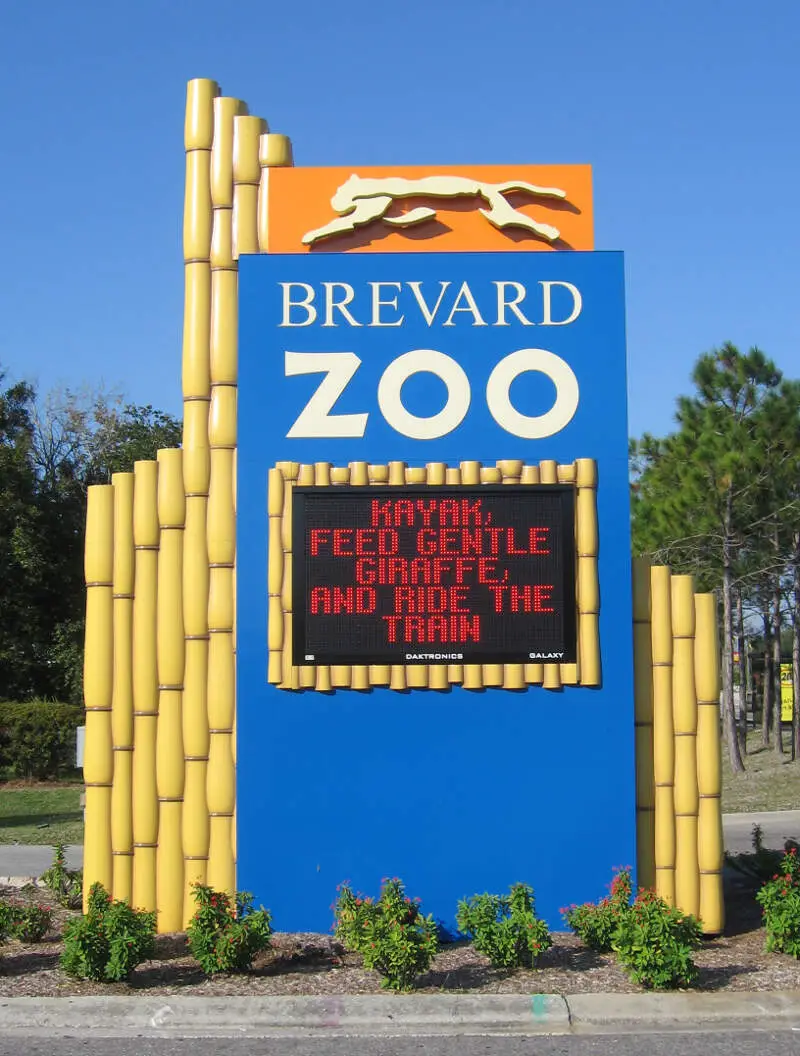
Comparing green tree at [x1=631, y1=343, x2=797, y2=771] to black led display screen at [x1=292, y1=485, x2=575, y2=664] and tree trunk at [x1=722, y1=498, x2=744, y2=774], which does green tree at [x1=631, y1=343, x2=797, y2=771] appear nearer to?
tree trunk at [x1=722, y1=498, x2=744, y2=774]

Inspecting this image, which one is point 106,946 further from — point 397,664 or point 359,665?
point 397,664

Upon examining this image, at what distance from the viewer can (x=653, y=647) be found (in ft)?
30.8

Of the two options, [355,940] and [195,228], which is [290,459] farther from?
[355,940]

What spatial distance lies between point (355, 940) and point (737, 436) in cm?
2163

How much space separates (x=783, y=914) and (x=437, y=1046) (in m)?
2.91

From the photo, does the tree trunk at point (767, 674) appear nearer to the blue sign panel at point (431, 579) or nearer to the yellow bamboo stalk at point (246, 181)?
the blue sign panel at point (431, 579)

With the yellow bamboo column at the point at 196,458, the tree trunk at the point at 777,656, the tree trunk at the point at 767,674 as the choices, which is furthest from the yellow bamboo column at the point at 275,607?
the tree trunk at the point at 767,674

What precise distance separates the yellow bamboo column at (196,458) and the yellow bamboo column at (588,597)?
2.89m

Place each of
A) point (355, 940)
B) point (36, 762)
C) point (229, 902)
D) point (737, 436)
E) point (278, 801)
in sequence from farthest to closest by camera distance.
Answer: point (737, 436) → point (36, 762) → point (278, 801) → point (229, 902) → point (355, 940)

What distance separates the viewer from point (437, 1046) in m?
6.84

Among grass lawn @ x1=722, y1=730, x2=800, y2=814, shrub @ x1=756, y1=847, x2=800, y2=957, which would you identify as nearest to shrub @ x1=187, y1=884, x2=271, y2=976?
shrub @ x1=756, y1=847, x2=800, y2=957

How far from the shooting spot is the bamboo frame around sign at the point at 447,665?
906 cm

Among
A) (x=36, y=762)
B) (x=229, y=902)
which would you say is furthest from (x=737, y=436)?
(x=229, y=902)

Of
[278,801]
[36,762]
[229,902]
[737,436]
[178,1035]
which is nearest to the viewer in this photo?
[178,1035]
